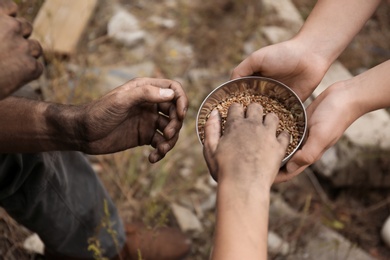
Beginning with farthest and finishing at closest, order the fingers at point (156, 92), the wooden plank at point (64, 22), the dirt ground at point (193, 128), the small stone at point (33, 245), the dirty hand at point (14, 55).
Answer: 1. the wooden plank at point (64, 22)
2. the dirt ground at point (193, 128)
3. the small stone at point (33, 245)
4. the fingers at point (156, 92)
5. the dirty hand at point (14, 55)

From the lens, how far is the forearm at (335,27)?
198 cm

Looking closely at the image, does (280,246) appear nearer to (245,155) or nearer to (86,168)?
(86,168)

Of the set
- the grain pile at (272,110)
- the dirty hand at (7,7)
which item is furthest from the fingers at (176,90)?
the dirty hand at (7,7)

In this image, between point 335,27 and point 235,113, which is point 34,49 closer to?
point 235,113

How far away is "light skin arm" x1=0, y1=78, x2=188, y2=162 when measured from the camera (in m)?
1.61

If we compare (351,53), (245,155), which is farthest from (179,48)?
(245,155)

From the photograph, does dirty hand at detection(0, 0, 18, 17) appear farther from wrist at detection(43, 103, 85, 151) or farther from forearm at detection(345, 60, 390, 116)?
forearm at detection(345, 60, 390, 116)

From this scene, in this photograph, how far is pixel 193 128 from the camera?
2918 mm

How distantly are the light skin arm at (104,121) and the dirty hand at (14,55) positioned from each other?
10.7 inches

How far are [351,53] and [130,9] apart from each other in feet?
5.79

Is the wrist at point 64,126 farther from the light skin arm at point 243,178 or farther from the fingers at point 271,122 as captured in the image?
the fingers at point 271,122

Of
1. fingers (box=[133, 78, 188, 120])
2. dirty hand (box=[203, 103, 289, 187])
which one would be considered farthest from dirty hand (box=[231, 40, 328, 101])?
dirty hand (box=[203, 103, 289, 187])

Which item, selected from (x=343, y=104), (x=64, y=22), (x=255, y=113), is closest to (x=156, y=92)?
(x=255, y=113)

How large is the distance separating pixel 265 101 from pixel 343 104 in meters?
0.31
